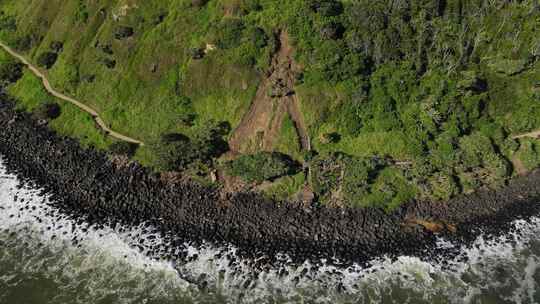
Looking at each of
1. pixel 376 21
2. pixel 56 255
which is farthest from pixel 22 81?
pixel 376 21

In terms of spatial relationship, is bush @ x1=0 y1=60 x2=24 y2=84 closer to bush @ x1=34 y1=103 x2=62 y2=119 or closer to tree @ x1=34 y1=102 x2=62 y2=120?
bush @ x1=34 y1=103 x2=62 y2=119

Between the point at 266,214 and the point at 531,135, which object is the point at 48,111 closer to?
the point at 266,214

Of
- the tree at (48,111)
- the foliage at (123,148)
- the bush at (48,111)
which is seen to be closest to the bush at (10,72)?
the bush at (48,111)

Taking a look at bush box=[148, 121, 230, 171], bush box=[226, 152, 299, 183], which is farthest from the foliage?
bush box=[226, 152, 299, 183]

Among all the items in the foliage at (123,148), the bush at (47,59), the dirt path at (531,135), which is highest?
the bush at (47,59)

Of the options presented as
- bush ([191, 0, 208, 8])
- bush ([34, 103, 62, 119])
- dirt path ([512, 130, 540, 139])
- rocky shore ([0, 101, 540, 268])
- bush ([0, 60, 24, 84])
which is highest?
bush ([191, 0, 208, 8])

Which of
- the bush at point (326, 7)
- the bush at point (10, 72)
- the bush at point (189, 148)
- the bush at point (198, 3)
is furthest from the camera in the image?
the bush at point (10, 72)

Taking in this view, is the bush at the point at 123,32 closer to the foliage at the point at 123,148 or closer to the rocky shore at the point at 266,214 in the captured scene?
the foliage at the point at 123,148
